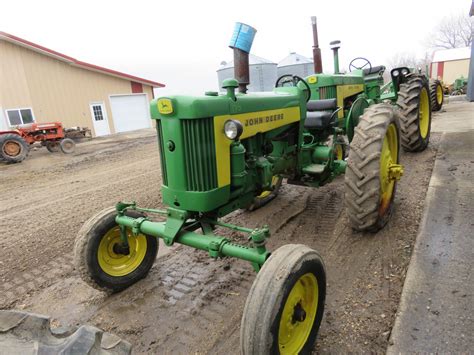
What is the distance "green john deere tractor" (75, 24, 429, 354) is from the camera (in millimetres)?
2014

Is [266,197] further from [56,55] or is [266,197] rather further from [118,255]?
[56,55]

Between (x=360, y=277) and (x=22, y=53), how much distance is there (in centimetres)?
1577

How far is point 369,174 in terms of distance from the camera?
3.09 metres

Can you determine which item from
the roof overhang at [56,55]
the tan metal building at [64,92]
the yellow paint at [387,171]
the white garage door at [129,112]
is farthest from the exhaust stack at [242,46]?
the white garage door at [129,112]

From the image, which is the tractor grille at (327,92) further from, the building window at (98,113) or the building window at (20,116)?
the building window at (98,113)

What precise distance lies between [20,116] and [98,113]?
138 inches

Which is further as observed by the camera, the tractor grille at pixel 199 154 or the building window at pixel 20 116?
the building window at pixel 20 116

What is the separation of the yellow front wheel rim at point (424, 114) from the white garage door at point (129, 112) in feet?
48.4

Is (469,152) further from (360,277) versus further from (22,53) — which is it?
(22,53)

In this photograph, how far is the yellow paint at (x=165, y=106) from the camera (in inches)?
87.9

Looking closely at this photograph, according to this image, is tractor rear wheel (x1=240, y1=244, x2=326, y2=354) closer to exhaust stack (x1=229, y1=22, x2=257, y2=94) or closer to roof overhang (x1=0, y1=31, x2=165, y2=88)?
exhaust stack (x1=229, y1=22, x2=257, y2=94)

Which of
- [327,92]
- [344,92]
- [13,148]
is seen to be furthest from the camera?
[13,148]

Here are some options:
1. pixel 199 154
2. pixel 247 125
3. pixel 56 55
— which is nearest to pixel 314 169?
pixel 247 125

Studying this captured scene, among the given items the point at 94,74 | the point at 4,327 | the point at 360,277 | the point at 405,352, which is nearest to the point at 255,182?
the point at 360,277
